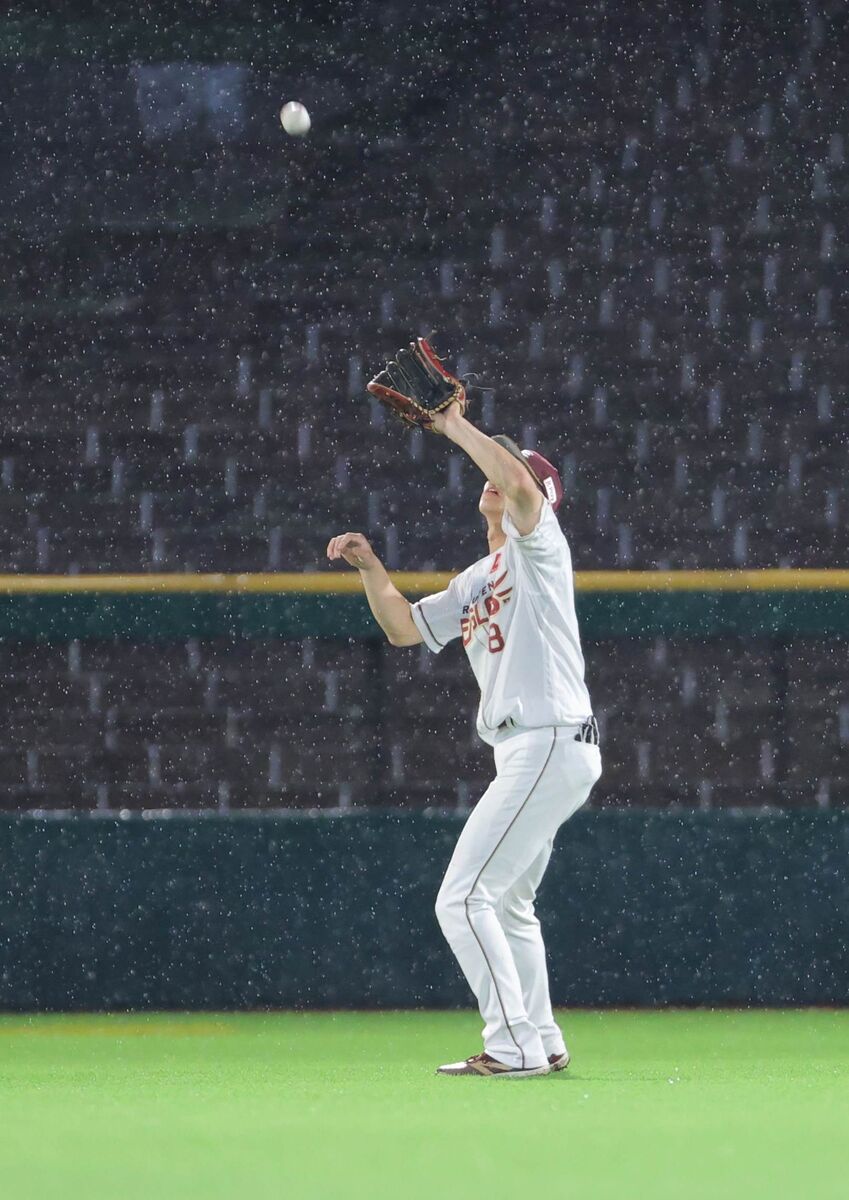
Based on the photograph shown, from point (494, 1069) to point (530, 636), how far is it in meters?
1.00

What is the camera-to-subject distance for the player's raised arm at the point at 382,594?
500cm

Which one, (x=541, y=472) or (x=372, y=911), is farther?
(x=372, y=911)

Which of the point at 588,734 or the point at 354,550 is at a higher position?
the point at 354,550

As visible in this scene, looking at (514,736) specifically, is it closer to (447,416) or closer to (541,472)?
(541,472)

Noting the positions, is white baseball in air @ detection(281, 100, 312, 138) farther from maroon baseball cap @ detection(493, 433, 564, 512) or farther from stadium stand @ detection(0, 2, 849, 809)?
maroon baseball cap @ detection(493, 433, 564, 512)

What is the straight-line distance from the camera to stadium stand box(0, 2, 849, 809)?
7.41m

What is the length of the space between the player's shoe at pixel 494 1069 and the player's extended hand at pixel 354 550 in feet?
4.16

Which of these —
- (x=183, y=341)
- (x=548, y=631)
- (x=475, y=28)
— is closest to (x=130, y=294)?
(x=183, y=341)

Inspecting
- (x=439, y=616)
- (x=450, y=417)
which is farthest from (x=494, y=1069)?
(x=450, y=417)

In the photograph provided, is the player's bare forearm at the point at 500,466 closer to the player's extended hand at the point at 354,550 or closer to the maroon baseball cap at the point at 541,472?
the maroon baseball cap at the point at 541,472

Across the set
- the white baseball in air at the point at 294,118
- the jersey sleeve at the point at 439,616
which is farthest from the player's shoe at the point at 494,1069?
the white baseball in air at the point at 294,118

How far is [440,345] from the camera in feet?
25.1

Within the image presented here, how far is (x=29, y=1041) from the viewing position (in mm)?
5664

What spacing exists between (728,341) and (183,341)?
2.13 metres
